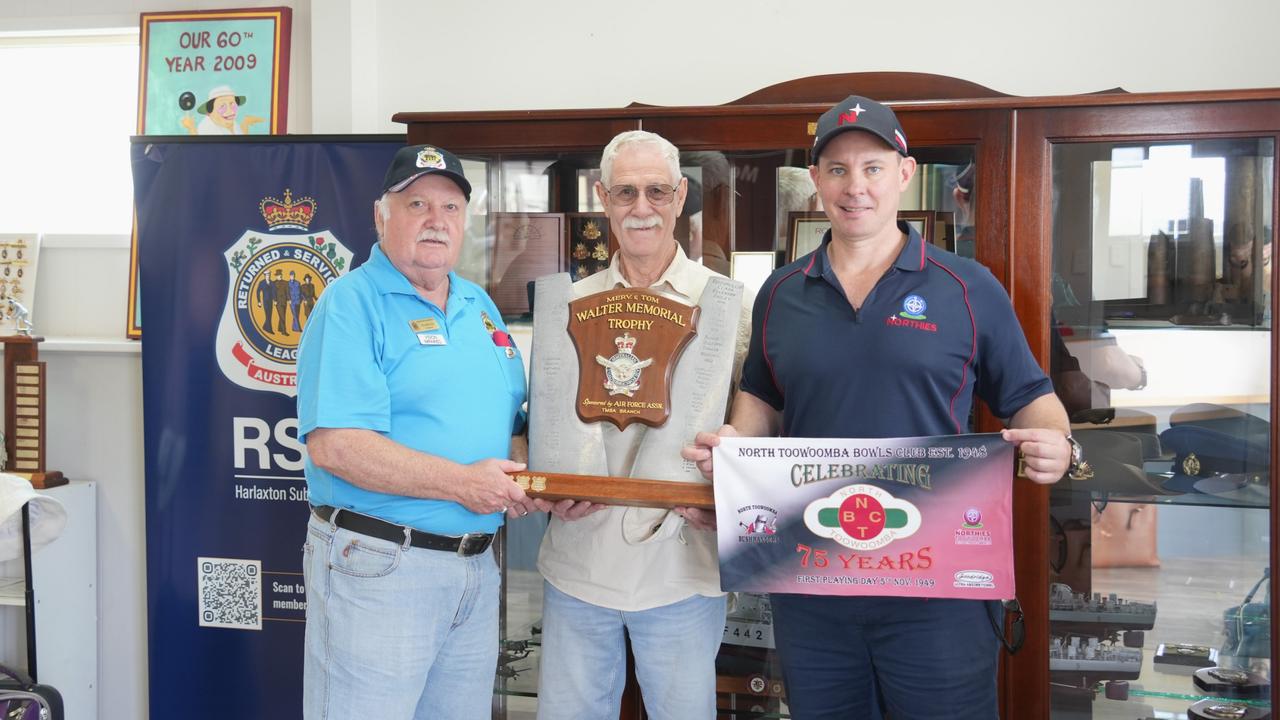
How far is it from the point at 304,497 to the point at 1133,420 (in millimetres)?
2581

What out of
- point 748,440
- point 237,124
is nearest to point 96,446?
point 237,124

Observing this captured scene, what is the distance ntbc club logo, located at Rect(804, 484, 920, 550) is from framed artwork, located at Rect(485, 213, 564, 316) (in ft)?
3.74

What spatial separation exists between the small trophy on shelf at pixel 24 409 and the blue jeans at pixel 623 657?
2.30m

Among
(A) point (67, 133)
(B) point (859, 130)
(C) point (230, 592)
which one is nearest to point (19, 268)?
(A) point (67, 133)

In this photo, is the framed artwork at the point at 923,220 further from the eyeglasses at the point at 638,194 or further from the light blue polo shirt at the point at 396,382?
the light blue polo shirt at the point at 396,382

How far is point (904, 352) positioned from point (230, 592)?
8.48 ft

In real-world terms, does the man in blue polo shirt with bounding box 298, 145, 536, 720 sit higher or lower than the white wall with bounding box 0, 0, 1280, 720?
lower

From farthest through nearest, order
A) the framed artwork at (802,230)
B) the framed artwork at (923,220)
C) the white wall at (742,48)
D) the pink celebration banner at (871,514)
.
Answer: the white wall at (742,48)
the framed artwork at (802,230)
the framed artwork at (923,220)
the pink celebration banner at (871,514)

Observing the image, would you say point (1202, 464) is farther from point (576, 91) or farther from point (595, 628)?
point (576, 91)

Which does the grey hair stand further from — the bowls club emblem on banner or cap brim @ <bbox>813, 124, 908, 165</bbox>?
the bowls club emblem on banner

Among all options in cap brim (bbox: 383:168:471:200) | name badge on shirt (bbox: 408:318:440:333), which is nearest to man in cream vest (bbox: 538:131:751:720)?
cap brim (bbox: 383:168:471:200)

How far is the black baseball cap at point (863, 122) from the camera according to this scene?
1992 millimetres

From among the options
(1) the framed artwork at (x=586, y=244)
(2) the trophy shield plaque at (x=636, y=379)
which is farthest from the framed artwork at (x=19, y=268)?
(2) the trophy shield plaque at (x=636, y=379)

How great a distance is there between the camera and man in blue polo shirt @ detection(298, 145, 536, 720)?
2.02m
